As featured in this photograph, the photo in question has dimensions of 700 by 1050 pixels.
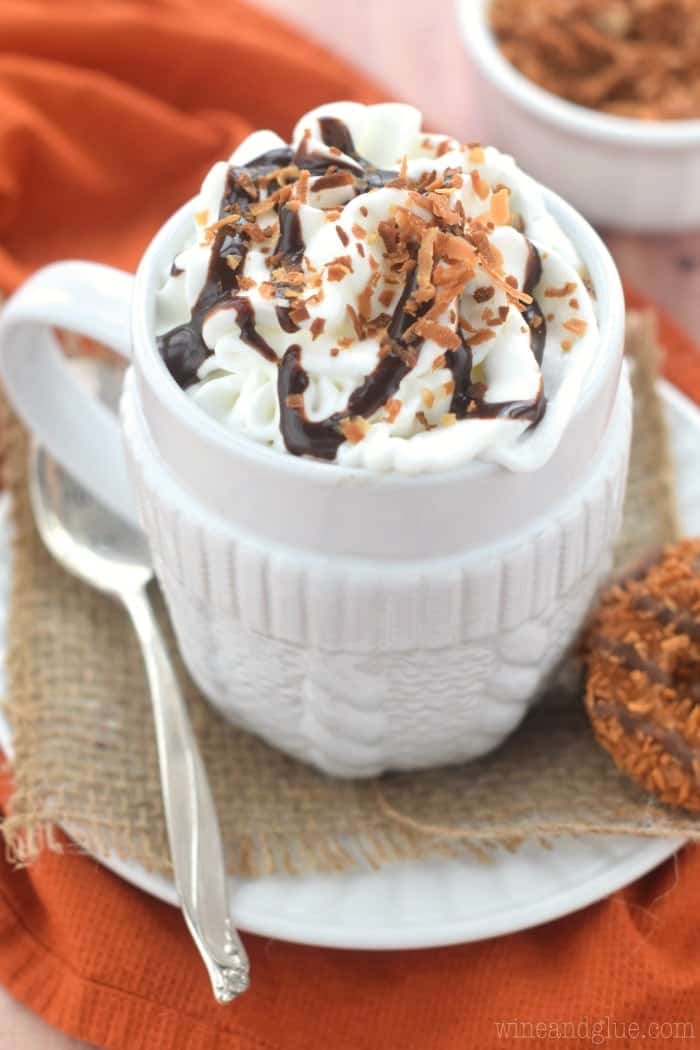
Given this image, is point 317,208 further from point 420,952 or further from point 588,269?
point 420,952

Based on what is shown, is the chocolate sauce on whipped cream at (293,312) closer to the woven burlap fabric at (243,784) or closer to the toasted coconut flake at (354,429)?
the toasted coconut flake at (354,429)

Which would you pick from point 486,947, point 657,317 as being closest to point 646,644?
point 486,947

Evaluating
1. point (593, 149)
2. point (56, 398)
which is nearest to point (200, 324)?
point (56, 398)

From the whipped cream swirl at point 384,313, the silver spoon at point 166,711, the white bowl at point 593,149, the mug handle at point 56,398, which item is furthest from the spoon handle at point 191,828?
the white bowl at point 593,149

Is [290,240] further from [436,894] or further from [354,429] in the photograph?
[436,894]

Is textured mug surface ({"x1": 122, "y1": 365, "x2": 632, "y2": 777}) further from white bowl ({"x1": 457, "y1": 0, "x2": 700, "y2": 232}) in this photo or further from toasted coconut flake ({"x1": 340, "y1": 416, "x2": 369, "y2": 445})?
white bowl ({"x1": 457, "y1": 0, "x2": 700, "y2": 232})

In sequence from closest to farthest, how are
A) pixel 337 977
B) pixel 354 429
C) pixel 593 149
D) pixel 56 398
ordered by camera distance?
pixel 354 429, pixel 337 977, pixel 56 398, pixel 593 149
